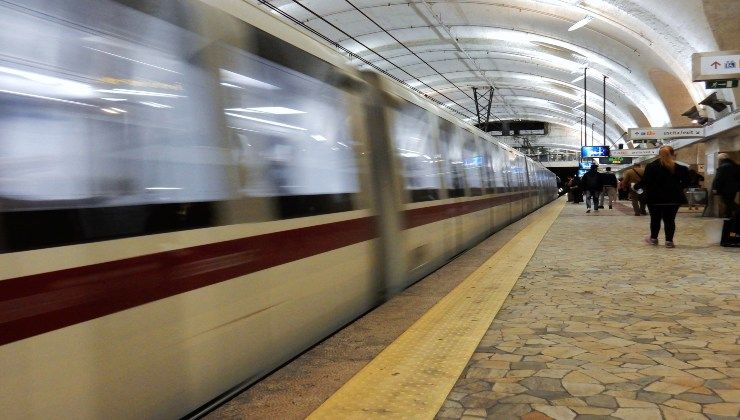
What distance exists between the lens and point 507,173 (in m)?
15.5

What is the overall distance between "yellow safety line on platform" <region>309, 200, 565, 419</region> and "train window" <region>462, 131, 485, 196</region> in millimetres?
3882

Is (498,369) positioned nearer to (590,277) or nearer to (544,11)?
(590,277)

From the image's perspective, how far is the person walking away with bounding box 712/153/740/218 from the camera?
Result: 9.26 m

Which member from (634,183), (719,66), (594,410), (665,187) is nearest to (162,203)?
(594,410)

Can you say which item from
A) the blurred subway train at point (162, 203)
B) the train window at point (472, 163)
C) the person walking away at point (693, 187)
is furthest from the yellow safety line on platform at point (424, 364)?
the person walking away at point (693, 187)

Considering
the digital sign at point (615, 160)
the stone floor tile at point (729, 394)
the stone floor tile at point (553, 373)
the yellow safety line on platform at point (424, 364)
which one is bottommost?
the stone floor tile at point (729, 394)

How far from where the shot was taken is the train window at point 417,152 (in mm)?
6355

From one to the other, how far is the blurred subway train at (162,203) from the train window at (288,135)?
0.01 metres

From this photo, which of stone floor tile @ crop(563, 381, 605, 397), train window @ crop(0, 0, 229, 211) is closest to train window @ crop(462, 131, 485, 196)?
stone floor tile @ crop(563, 381, 605, 397)

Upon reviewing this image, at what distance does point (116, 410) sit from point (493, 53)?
27751 millimetres

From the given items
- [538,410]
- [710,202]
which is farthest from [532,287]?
[710,202]

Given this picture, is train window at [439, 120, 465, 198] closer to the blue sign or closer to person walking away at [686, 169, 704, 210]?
the blue sign

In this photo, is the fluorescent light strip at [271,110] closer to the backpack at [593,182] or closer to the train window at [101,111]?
the train window at [101,111]

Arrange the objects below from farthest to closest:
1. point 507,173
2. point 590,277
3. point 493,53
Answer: point 493,53 < point 507,173 < point 590,277
